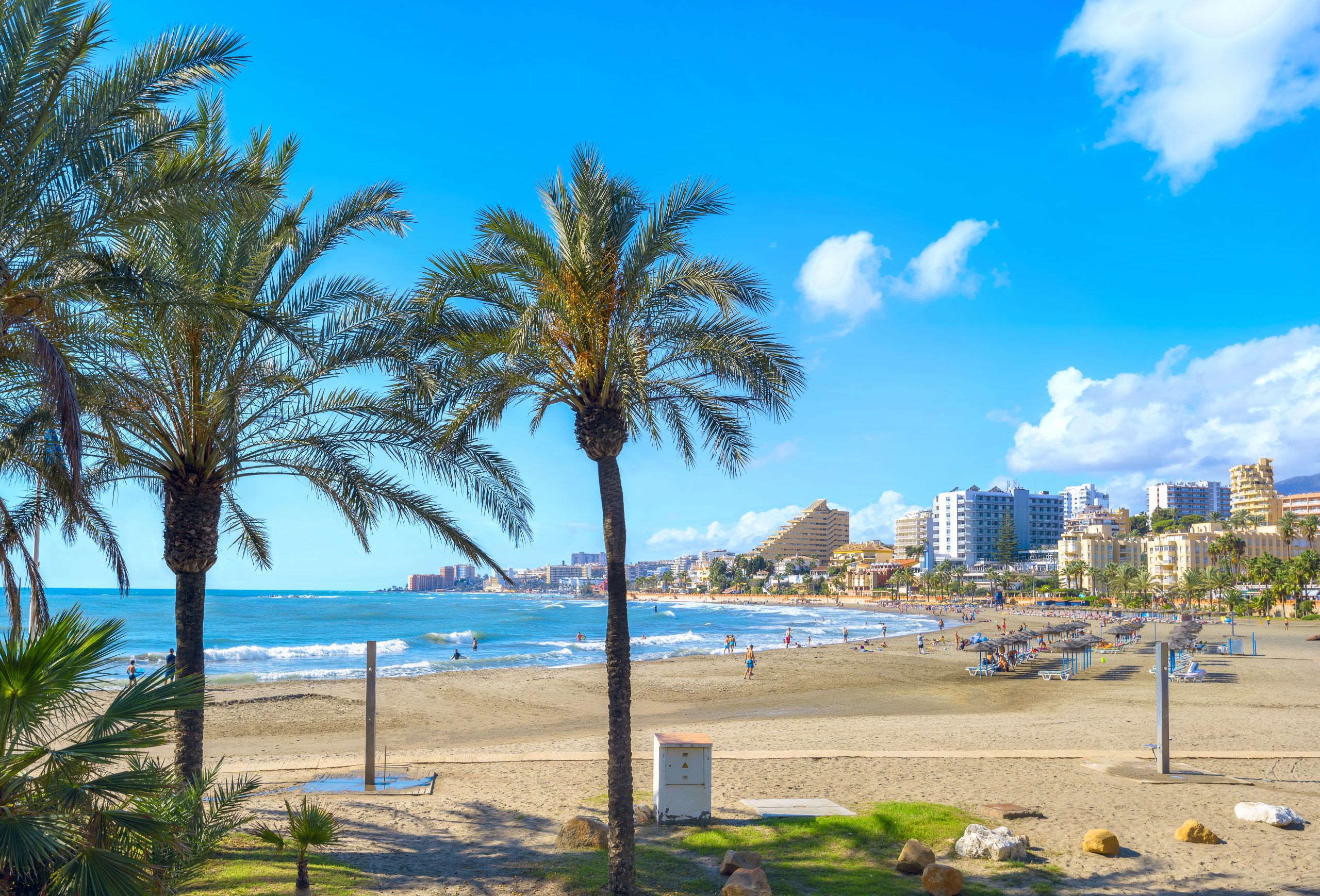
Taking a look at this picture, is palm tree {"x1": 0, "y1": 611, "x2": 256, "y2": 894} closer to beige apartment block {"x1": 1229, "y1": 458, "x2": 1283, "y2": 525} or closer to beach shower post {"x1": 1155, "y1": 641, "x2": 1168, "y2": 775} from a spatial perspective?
beach shower post {"x1": 1155, "y1": 641, "x2": 1168, "y2": 775}

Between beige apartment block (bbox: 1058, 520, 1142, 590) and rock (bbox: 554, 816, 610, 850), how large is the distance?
153343 millimetres

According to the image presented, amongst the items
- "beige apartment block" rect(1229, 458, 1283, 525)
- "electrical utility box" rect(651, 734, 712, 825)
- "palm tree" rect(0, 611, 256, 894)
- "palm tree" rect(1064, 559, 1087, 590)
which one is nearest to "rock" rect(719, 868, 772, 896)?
"electrical utility box" rect(651, 734, 712, 825)

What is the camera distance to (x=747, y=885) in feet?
22.7

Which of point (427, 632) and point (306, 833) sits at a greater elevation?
point (306, 833)

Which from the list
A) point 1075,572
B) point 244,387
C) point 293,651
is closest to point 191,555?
point 244,387

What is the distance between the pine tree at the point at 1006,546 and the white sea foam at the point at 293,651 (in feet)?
436

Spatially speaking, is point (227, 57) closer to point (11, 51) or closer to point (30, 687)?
point (11, 51)

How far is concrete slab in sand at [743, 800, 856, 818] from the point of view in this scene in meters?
9.73

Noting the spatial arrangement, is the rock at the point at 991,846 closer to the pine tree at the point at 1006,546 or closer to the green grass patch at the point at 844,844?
the green grass patch at the point at 844,844

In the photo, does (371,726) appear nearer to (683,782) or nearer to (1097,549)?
(683,782)

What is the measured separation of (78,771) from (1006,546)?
172305 millimetres

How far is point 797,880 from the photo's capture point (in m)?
7.60

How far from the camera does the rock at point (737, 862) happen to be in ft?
25.1

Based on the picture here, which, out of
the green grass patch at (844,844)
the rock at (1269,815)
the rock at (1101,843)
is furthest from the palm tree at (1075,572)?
the rock at (1101,843)
